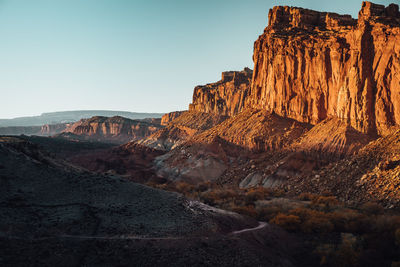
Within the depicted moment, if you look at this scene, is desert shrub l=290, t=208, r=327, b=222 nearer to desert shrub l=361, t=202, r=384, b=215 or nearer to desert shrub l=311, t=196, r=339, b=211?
desert shrub l=311, t=196, r=339, b=211

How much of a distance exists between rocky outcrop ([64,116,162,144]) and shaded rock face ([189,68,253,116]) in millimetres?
57054

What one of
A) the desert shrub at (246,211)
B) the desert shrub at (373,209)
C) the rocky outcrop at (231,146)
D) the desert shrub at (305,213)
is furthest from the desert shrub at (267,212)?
the rocky outcrop at (231,146)

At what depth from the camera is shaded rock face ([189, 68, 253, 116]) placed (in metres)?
98.9

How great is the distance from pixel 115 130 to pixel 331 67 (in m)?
149

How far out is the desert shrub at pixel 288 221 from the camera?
18.8 metres

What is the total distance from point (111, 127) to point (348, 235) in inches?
6818

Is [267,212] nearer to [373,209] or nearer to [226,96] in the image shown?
[373,209]

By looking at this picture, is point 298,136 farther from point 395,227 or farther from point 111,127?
point 111,127

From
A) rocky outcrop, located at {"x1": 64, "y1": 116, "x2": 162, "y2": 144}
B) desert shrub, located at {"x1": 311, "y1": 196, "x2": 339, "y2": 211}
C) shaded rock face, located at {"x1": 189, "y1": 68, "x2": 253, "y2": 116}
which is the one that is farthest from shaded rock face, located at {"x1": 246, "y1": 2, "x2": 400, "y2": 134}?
rocky outcrop, located at {"x1": 64, "y1": 116, "x2": 162, "y2": 144}

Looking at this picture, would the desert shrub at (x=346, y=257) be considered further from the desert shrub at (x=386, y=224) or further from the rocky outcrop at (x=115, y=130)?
the rocky outcrop at (x=115, y=130)

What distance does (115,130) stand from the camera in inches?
6964

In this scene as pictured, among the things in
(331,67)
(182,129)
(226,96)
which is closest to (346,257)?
(331,67)

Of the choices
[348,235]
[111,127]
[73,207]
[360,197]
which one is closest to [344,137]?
[360,197]

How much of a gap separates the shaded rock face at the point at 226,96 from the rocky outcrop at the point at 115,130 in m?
57.1
